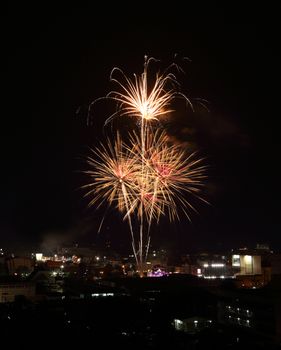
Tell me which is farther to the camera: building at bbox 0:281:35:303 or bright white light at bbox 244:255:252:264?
bright white light at bbox 244:255:252:264

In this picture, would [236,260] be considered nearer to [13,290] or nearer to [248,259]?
[248,259]

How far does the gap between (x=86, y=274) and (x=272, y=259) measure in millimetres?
7568

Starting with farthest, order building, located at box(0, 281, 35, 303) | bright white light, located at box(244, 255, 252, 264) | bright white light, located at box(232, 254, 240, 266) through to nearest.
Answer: bright white light, located at box(232, 254, 240, 266) < bright white light, located at box(244, 255, 252, 264) < building, located at box(0, 281, 35, 303)

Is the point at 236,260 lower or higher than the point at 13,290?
higher

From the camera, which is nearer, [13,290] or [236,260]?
[13,290]

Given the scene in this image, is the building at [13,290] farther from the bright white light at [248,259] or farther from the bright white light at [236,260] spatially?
the bright white light at [236,260]

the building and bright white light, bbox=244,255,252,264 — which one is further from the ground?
bright white light, bbox=244,255,252,264

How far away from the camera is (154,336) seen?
7.05 metres

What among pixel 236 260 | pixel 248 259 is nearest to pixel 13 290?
pixel 248 259

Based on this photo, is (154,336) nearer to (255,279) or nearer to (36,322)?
(36,322)

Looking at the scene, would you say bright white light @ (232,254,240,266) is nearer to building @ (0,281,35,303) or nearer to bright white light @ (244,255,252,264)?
bright white light @ (244,255,252,264)

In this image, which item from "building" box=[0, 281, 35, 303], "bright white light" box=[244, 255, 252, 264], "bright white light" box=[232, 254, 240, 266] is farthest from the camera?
"bright white light" box=[232, 254, 240, 266]

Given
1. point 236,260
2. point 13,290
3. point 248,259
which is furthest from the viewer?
point 236,260

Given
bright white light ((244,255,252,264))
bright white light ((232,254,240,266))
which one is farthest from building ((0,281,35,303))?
bright white light ((232,254,240,266))
